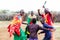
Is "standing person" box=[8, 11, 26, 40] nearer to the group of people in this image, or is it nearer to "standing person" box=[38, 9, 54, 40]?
the group of people

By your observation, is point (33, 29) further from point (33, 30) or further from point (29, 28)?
point (29, 28)

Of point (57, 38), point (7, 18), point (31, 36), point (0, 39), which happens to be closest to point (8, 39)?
point (0, 39)

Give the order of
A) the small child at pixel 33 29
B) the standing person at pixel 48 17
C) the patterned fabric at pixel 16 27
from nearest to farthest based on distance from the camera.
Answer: the small child at pixel 33 29
the patterned fabric at pixel 16 27
the standing person at pixel 48 17

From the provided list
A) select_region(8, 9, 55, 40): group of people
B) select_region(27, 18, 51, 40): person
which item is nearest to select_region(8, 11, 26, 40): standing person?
select_region(8, 9, 55, 40): group of people

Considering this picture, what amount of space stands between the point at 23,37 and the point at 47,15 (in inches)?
50.4

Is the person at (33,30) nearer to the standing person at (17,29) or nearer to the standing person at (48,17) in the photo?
the standing person at (17,29)

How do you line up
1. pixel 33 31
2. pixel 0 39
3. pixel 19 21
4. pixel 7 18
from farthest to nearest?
pixel 7 18 < pixel 0 39 < pixel 19 21 < pixel 33 31

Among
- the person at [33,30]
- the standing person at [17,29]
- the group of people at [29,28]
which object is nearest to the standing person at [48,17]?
the group of people at [29,28]

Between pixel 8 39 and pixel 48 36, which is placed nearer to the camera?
pixel 48 36

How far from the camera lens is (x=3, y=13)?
2717 cm

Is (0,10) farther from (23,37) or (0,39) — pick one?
(23,37)

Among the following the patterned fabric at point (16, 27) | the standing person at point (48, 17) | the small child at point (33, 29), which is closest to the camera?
the small child at point (33, 29)

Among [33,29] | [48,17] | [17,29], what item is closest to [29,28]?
[33,29]

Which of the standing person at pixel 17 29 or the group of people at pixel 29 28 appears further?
the standing person at pixel 17 29
